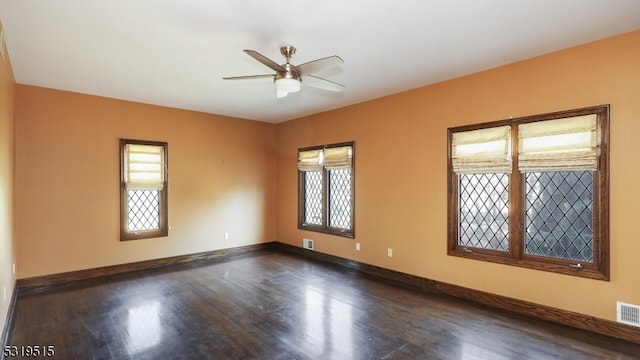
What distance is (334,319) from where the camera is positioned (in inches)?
132

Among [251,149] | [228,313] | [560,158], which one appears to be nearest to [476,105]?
[560,158]

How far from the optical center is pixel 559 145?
323 cm

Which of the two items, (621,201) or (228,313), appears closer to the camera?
(621,201)

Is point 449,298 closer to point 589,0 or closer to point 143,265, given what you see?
point 589,0

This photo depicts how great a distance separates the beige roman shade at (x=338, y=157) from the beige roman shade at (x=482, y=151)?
1.82 meters

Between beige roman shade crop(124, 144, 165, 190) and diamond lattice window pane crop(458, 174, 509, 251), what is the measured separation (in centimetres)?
468

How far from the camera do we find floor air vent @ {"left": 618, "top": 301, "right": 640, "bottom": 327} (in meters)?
2.82

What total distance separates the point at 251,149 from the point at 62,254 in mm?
3493

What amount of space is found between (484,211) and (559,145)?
3.49 feet

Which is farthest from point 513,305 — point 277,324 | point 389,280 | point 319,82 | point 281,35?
point 281,35

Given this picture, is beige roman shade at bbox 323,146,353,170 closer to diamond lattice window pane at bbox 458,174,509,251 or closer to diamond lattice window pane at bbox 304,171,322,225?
diamond lattice window pane at bbox 304,171,322,225

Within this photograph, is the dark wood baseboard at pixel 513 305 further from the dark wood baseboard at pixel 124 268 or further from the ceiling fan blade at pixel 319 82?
the ceiling fan blade at pixel 319 82

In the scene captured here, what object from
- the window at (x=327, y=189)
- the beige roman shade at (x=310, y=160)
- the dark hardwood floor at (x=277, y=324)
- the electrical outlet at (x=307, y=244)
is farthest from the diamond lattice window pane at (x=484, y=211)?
the electrical outlet at (x=307, y=244)

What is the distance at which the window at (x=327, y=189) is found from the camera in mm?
5547
